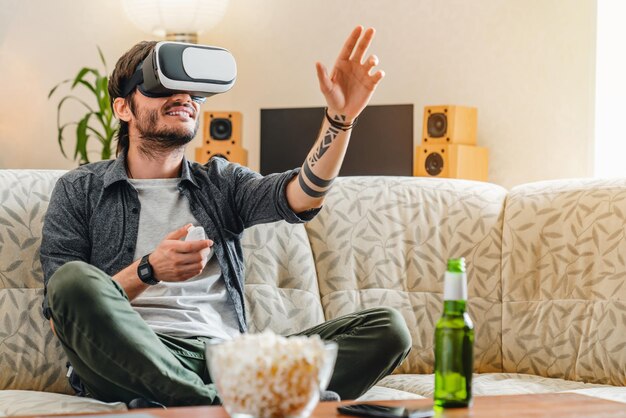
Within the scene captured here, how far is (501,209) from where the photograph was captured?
2500 millimetres

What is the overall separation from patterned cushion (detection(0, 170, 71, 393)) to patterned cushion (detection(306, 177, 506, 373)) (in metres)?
0.67

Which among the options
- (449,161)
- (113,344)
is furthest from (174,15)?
(113,344)

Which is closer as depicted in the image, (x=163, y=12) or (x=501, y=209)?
(x=501, y=209)

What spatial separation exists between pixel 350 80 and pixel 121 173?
597 mm

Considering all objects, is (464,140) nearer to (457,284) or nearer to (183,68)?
(183,68)

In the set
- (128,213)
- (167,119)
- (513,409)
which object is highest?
(167,119)

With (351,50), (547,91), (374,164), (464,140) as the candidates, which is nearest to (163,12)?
(374,164)

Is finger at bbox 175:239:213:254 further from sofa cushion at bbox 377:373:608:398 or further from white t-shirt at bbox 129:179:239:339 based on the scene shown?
sofa cushion at bbox 377:373:608:398

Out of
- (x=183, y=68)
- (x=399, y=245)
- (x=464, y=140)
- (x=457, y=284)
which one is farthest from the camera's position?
(x=464, y=140)

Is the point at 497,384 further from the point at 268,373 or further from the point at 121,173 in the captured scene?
the point at 268,373

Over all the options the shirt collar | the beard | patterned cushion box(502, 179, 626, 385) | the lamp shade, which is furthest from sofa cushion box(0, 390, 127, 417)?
the lamp shade

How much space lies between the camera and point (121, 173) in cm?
211

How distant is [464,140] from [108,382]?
231cm

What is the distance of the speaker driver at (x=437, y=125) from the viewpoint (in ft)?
12.0
